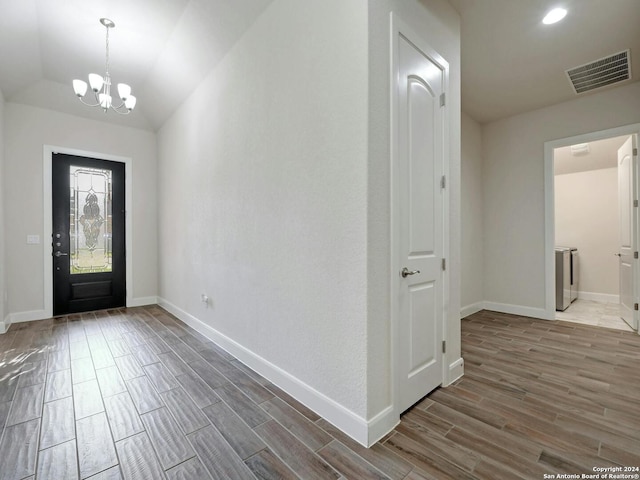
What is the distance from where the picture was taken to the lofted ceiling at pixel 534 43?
251 centimetres

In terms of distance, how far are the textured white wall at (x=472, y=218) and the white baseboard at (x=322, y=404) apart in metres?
3.13

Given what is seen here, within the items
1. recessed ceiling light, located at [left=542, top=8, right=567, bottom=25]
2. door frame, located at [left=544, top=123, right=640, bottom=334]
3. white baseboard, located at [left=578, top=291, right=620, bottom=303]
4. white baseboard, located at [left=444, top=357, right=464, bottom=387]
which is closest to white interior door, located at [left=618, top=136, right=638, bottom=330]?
door frame, located at [left=544, top=123, right=640, bottom=334]

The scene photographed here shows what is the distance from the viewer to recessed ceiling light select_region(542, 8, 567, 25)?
8.30 ft

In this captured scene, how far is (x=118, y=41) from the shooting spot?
3.37 metres

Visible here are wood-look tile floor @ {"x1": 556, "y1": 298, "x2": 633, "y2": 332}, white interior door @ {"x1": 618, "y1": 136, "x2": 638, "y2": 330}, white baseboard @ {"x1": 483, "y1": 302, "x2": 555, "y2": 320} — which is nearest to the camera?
white interior door @ {"x1": 618, "y1": 136, "x2": 638, "y2": 330}

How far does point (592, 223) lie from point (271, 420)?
22.0 feet

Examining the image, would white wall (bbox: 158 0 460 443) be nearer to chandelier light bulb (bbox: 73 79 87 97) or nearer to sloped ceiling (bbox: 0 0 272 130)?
sloped ceiling (bbox: 0 0 272 130)

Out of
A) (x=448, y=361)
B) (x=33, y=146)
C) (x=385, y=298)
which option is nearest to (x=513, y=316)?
(x=448, y=361)

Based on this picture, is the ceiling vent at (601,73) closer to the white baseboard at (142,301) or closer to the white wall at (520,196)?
the white wall at (520,196)

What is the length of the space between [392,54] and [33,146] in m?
5.14

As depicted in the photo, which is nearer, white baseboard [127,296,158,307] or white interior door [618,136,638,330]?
white interior door [618,136,638,330]

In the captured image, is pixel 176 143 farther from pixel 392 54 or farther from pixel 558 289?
pixel 558 289

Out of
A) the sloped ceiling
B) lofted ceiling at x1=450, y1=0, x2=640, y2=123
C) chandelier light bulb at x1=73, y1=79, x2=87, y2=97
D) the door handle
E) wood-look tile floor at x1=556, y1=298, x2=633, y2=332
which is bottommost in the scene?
wood-look tile floor at x1=556, y1=298, x2=633, y2=332

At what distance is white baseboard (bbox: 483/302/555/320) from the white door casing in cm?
301
